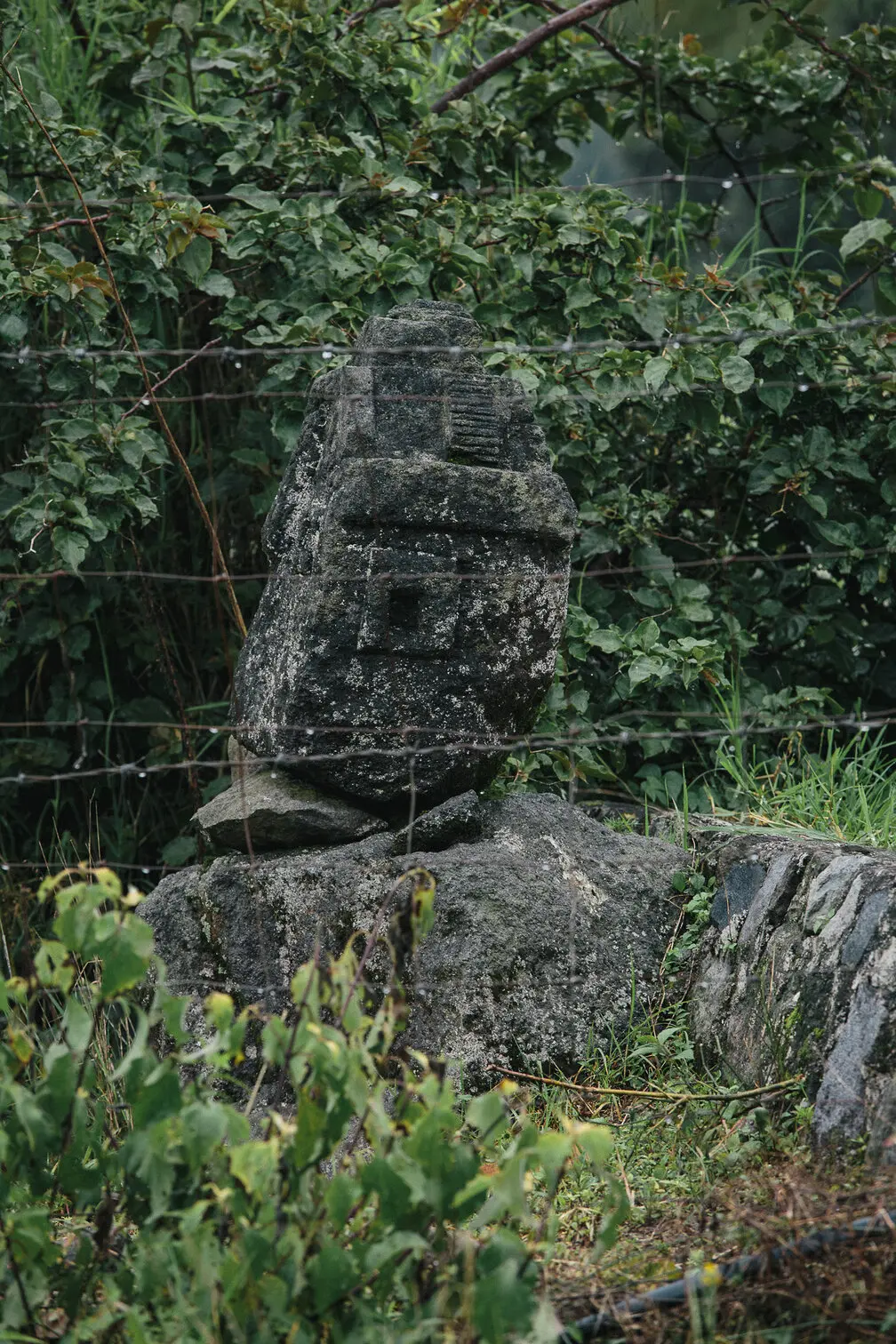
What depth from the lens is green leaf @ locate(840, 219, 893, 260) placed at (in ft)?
14.8

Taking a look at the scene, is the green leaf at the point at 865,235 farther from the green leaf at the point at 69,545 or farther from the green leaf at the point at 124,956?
the green leaf at the point at 124,956

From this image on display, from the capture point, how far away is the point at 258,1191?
1914 millimetres

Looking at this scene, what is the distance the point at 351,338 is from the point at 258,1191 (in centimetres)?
307

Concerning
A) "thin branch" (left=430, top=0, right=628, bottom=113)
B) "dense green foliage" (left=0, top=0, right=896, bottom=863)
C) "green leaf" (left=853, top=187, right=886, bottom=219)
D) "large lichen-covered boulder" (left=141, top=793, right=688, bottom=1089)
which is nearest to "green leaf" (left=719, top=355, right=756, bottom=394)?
"dense green foliage" (left=0, top=0, right=896, bottom=863)

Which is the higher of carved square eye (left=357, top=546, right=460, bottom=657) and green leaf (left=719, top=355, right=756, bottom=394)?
green leaf (left=719, top=355, right=756, bottom=394)

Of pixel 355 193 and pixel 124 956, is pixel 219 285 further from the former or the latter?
pixel 124 956

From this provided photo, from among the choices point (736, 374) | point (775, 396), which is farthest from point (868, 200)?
point (736, 374)

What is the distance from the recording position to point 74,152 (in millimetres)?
4543

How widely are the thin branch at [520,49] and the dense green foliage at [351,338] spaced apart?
8 cm

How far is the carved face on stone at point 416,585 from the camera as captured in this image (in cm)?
312

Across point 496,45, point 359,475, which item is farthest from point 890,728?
point 496,45

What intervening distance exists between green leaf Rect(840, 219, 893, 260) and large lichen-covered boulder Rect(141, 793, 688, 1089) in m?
2.32

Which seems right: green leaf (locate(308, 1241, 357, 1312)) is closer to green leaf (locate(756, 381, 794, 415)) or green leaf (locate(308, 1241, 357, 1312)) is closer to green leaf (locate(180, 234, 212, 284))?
green leaf (locate(180, 234, 212, 284))

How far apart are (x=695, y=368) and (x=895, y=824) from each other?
1.52 metres
